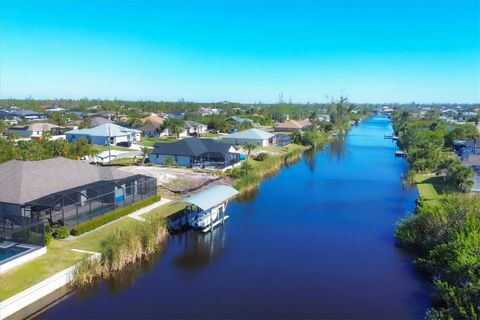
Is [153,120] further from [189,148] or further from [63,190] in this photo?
[63,190]

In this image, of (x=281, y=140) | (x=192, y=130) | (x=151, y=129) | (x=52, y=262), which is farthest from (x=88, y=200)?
(x=192, y=130)

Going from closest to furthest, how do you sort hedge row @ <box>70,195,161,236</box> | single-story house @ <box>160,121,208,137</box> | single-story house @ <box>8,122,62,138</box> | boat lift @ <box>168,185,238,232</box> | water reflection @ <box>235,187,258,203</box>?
1. hedge row @ <box>70,195,161,236</box>
2. boat lift @ <box>168,185,238,232</box>
3. water reflection @ <box>235,187,258,203</box>
4. single-story house @ <box>8,122,62,138</box>
5. single-story house @ <box>160,121,208,137</box>

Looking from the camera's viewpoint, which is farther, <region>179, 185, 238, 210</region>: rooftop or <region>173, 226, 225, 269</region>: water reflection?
<region>179, 185, 238, 210</region>: rooftop

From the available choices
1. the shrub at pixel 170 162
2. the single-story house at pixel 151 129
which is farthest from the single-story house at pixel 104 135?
the shrub at pixel 170 162

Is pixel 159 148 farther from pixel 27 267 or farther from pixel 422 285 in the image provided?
pixel 422 285

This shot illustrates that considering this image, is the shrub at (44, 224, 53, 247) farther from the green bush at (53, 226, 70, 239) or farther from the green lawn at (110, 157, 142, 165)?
the green lawn at (110, 157, 142, 165)

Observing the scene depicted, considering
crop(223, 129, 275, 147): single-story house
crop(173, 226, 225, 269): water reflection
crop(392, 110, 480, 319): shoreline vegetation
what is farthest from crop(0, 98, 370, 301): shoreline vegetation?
crop(223, 129, 275, 147): single-story house
